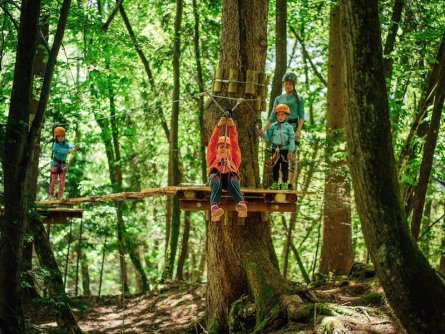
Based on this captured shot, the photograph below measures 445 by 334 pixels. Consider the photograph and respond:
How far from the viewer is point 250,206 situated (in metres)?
6.60

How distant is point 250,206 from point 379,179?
249 cm

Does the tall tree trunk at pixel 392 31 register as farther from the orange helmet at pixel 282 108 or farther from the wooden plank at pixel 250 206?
the wooden plank at pixel 250 206

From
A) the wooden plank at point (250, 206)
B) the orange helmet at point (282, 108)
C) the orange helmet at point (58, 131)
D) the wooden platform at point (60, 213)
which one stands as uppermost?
the orange helmet at point (282, 108)

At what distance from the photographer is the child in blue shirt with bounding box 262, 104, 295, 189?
7.20 meters

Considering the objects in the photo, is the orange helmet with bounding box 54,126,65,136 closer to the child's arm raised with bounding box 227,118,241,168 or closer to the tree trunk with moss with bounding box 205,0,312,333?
the tree trunk with moss with bounding box 205,0,312,333

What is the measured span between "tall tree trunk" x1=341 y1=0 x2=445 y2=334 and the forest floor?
138 cm

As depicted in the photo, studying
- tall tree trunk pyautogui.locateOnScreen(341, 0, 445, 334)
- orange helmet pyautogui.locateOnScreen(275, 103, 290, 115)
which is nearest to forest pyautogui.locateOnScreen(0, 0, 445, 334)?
tall tree trunk pyautogui.locateOnScreen(341, 0, 445, 334)

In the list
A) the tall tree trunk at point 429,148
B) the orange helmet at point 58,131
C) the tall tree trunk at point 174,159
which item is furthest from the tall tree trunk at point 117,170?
the tall tree trunk at point 429,148

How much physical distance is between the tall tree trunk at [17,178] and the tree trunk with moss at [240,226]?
2.15 m

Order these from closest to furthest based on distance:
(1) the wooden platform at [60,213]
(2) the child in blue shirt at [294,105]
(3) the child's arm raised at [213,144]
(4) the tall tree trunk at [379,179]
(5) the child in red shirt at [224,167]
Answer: (4) the tall tree trunk at [379,179], (5) the child in red shirt at [224,167], (3) the child's arm raised at [213,144], (2) the child in blue shirt at [294,105], (1) the wooden platform at [60,213]

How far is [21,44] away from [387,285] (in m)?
3.98

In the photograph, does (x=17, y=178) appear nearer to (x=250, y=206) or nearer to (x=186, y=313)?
(x=250, y=206)

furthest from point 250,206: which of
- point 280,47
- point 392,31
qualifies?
point 392,31

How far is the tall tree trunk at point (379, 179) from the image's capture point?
4254 mm
